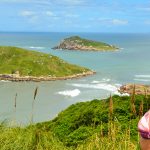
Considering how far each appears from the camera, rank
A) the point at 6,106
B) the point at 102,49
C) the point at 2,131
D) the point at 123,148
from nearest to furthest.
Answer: the point at 123,148, the point at 2,131, the point at 6,106, the point at 102,49

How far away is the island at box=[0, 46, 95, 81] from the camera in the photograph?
353 feet

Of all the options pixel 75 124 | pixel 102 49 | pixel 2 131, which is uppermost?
pixel 2 131

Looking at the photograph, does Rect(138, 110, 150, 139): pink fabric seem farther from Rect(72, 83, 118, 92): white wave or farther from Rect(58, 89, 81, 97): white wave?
Rect(72, 83, 118, 92): white wave

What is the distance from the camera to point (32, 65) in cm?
11606

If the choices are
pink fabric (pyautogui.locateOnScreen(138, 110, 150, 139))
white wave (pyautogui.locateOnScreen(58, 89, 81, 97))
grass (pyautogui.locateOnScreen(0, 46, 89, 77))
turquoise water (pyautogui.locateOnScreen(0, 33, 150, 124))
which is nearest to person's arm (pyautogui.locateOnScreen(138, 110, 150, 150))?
pink fabric (pyautogui.locateOnScreen(138, 110, 150, 139))

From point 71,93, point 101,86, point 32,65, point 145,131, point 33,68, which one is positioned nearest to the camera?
point 145,131

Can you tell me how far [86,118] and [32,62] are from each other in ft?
328

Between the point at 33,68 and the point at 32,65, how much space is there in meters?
1.97

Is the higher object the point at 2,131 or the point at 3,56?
the point at 2,131

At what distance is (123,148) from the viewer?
574 cm

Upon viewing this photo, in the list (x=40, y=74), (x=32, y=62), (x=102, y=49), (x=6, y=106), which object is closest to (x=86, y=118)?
(x=6, y=106)

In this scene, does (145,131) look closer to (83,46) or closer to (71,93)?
(71,93)

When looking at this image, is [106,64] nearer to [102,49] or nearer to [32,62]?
[32,62]

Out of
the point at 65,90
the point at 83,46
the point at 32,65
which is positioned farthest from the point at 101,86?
the point at 83,46
